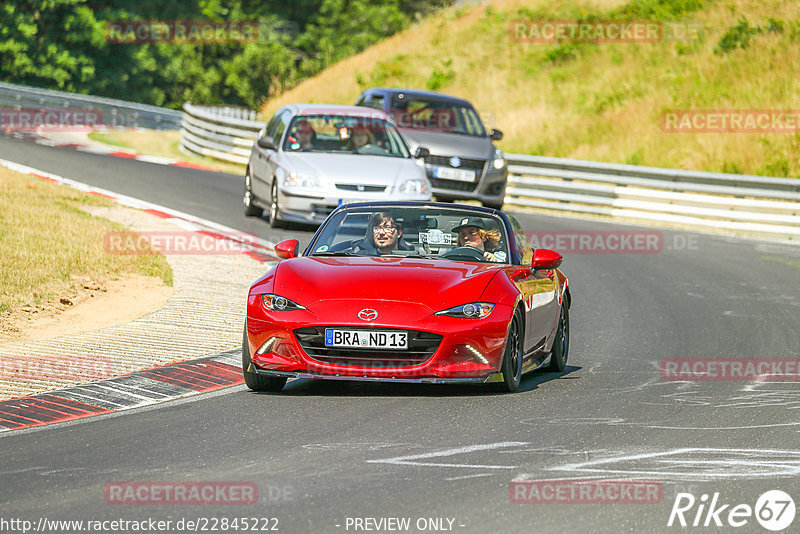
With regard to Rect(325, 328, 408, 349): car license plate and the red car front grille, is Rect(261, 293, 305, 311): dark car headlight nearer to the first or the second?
the red car front grille

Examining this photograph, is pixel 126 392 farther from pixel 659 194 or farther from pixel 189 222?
pixel 659 194

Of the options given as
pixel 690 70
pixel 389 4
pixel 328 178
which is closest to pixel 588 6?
pixel 690 70

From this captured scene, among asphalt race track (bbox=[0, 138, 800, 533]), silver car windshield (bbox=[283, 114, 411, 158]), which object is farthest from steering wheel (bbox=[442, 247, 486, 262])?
silver car windshield (bbox=[283, 114, 411, 158])

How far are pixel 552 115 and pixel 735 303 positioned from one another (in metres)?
22.3

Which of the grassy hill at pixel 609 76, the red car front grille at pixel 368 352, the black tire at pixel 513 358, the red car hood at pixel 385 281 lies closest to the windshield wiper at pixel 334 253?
the red car hood at pixel 385 281

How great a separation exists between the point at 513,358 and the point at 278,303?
1.67 m

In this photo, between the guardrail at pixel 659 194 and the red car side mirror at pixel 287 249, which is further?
the guardrail at pixel 659 194

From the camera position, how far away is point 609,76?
40094 millimetres

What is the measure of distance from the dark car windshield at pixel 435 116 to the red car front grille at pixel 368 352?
15164 mm

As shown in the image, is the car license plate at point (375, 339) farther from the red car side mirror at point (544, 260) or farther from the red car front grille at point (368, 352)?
the red car side mirror at point (544, 260)

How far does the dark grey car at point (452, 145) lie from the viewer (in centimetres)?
2253

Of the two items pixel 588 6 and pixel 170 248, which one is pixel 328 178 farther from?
pixel 588 6

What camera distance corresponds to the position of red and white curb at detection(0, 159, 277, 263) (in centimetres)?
1725

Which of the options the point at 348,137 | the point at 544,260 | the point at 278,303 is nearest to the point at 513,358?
the point at 544,260
